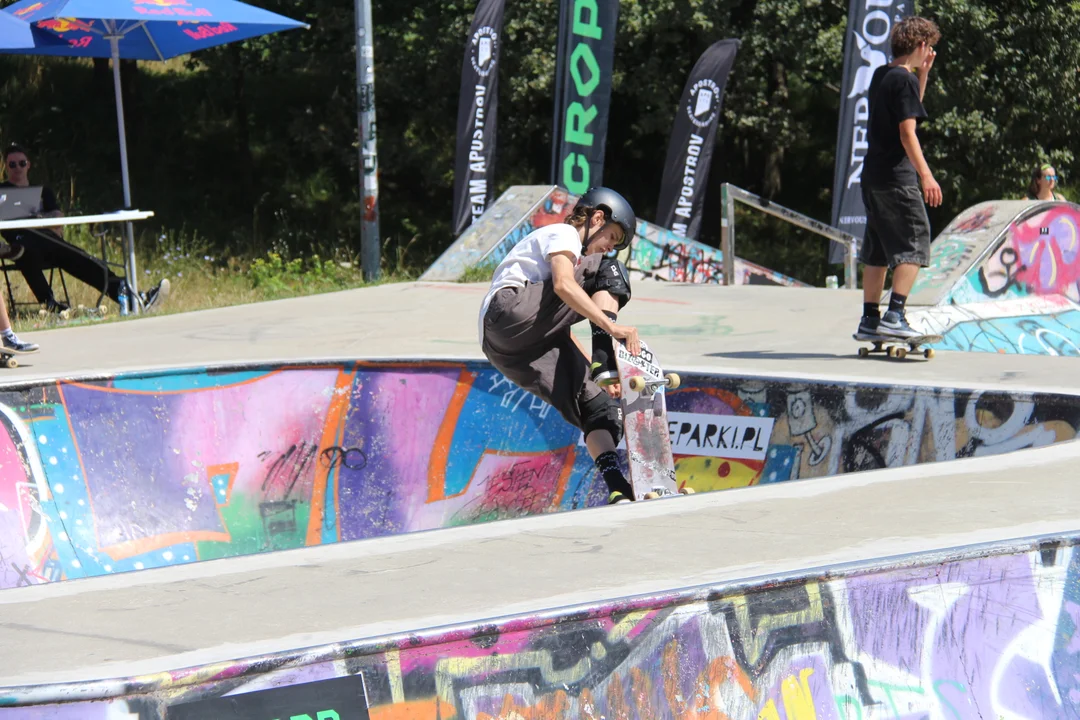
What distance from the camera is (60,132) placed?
79.3ft

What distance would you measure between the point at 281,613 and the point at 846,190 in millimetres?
13062

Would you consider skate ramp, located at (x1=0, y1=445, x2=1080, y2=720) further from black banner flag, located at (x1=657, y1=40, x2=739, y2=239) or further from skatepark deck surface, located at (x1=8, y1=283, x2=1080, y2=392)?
black banner flag, located at (x1=657, y1=40, x2=739, y2=239)

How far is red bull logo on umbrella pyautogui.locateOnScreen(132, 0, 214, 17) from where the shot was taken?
9.59m

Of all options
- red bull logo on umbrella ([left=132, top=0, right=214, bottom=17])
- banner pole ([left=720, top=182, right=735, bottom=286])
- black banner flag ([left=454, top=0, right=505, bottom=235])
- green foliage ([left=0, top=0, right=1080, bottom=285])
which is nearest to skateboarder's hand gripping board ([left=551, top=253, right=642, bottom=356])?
red bull logo on umbrella ([left=132, top=0, right=214, bottom=17])

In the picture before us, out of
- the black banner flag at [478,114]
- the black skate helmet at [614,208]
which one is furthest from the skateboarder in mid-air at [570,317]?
the black banner flag at [478,114]

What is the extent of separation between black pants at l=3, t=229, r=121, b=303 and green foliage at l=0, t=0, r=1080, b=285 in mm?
8627

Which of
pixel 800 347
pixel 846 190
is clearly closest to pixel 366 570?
pixel 800 347

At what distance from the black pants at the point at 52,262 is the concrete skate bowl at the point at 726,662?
8713mm

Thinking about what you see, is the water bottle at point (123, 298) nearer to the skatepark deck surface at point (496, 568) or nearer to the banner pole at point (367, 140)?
the banner pole at point (367, 140)

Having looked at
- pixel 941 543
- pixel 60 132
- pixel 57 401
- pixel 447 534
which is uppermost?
pixel 941 543

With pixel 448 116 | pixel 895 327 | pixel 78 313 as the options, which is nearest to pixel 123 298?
pixel 78 313

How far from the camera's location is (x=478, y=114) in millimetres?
16594

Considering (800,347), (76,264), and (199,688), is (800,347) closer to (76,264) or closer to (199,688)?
(199,688)

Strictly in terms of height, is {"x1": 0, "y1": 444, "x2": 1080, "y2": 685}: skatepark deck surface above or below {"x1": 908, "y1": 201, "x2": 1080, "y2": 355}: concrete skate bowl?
above
